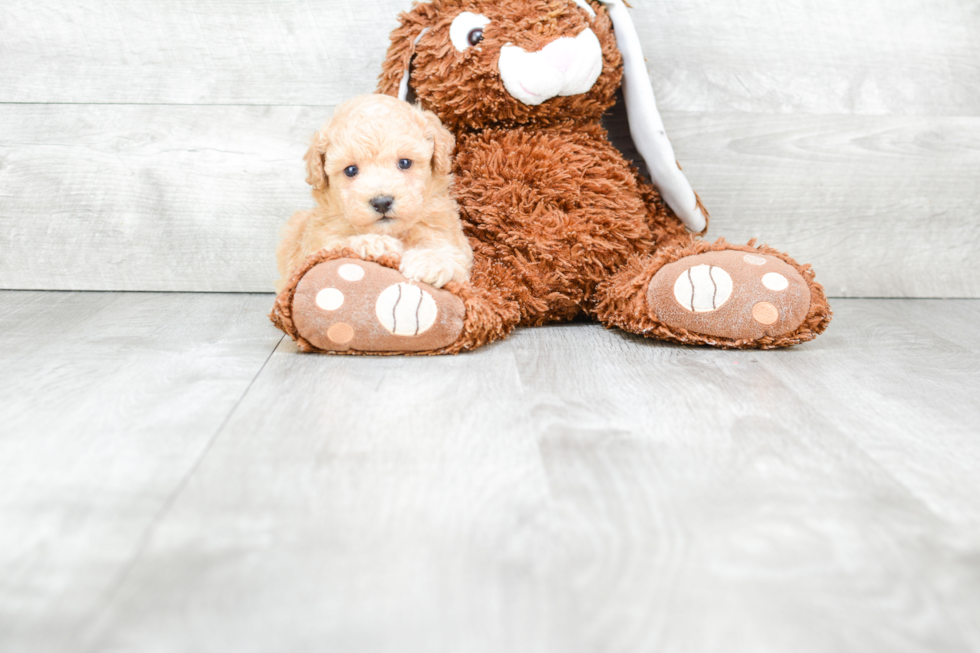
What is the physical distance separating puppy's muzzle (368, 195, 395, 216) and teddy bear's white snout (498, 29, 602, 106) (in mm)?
238

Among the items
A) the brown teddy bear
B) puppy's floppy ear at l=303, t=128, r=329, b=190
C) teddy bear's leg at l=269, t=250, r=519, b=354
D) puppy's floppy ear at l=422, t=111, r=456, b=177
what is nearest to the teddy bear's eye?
the brown teddy bear

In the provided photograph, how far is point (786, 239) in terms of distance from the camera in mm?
1304

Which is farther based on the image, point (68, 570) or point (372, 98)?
point (372, 98)

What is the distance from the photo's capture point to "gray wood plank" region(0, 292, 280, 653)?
0.42 m

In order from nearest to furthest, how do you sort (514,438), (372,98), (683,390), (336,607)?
(336,607) → (514,438) → (683,390) → (372,98)

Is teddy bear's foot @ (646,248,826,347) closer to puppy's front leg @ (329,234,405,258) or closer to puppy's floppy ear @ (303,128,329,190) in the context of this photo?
puppy's front leg @ (329,234,405,258)

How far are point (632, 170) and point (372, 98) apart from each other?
0.41m

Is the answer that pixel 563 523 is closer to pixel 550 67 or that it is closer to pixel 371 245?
A: pixel 371 245

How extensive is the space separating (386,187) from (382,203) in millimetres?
20

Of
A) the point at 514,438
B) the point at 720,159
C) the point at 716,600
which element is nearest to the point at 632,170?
the point at 720,159

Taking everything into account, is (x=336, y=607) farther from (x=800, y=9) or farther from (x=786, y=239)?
(x=800, y=9)

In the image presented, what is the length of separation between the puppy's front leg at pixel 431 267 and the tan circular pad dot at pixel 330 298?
79 millimetres

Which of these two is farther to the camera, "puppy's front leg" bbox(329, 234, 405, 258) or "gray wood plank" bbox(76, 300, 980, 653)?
"puppy's front leg" bbox(329, 234, 405, 258)

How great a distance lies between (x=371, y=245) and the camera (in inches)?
34.6
